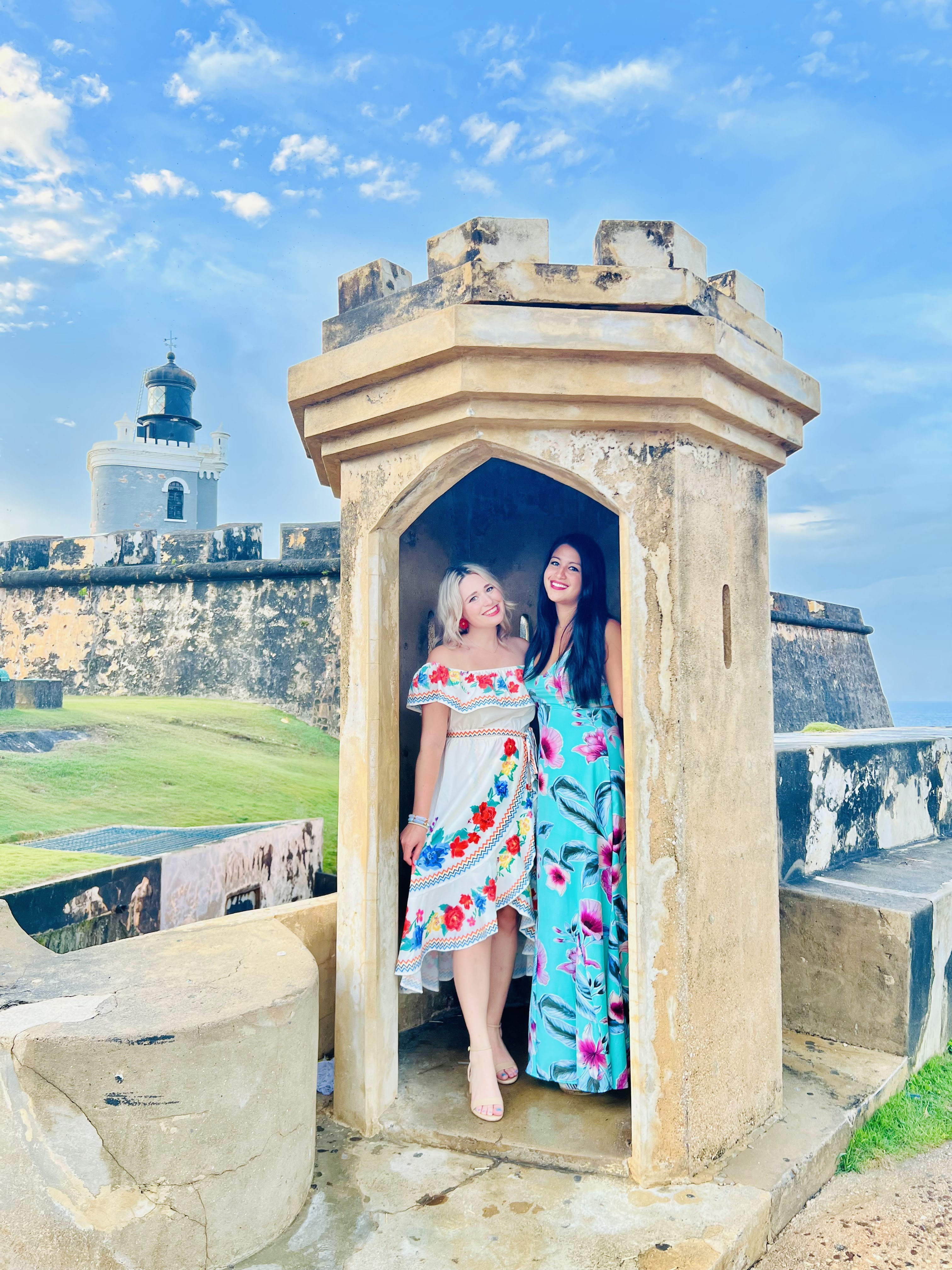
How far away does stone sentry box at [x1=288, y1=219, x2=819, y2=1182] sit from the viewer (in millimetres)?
2117

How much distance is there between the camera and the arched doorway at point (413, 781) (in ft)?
7.47

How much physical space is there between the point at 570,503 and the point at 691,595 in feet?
3.97

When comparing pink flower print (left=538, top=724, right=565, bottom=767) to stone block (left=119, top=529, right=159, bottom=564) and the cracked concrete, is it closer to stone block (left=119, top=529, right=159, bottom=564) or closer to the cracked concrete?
the cracked concrete

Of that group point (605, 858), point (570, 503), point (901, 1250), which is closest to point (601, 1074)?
point (605, 858)

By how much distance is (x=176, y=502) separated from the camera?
96.6ft

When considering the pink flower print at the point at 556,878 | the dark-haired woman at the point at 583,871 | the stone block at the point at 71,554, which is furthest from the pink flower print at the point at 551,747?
the stone block at the point at 71,554

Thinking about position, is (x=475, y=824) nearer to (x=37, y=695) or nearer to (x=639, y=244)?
(x=639, y=244)

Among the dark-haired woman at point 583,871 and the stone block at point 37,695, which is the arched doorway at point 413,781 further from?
the stone block at point 37,695

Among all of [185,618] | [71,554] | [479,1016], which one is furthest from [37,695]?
[71,554]

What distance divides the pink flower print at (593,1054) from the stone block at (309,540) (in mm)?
9577

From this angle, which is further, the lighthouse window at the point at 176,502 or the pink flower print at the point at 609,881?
the lighthouse window at the point at 176,502

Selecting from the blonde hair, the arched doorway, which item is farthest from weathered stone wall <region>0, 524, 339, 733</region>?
the blonde hair

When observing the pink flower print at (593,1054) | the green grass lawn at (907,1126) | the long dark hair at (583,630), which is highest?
the long dark hair at (583,630)

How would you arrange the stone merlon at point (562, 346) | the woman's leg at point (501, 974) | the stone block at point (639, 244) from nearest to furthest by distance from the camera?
the stone merlon at point (562, 346) → the stone block at point (639, 244) → the woman's leg at point (501, 974)
